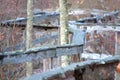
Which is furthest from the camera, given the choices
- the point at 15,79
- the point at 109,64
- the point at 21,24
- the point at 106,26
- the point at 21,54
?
the point at 21,24

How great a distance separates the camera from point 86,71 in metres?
2.81

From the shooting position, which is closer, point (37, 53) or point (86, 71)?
point (86, 71)

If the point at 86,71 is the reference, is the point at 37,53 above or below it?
below

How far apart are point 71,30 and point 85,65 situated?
18.4 ft

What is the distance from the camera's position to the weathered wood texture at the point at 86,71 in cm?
250

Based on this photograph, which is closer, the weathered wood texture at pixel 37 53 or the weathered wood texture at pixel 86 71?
the weathered wood texture at pixel 86 71

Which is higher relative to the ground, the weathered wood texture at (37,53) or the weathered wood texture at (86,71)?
the weathered wood texture at (86,71)

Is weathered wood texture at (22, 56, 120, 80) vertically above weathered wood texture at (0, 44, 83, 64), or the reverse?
weathered wood texture at (22, 56, 120, 80)

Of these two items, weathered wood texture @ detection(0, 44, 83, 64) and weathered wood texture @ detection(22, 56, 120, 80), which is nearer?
weathered wood texture @ detection(22, 56, 120, 80)

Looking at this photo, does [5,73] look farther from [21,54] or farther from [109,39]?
[109,39]

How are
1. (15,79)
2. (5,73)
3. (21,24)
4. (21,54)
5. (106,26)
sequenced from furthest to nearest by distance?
1. (21,24)
2. (106,26)
3. (15,79)
4. (5,73)
5. (21,54)

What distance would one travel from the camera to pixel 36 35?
39.0 feet

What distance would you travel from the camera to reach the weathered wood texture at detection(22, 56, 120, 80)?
2.50 m

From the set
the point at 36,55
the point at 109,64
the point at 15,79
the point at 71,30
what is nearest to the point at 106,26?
the point at 71,30
